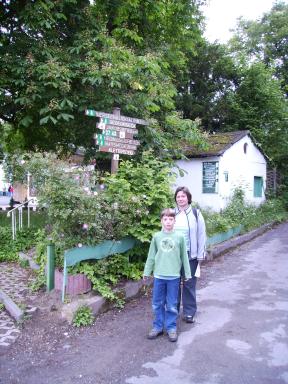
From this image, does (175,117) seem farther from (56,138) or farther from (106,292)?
(106,292)

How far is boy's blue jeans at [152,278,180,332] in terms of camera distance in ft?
14.4

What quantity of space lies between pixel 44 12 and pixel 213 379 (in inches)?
283

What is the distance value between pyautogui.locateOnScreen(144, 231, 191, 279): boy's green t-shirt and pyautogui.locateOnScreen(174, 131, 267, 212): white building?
10113 millimetres

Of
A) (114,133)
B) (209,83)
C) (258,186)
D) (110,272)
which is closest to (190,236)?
(110,272)

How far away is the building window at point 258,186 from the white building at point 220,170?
1.77 feet

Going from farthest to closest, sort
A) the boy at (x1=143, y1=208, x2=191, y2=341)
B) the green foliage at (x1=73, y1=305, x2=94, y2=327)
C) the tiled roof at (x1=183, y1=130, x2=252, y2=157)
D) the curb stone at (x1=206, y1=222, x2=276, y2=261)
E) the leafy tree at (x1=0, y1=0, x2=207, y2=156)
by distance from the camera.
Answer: the tiled roof at (x1=183, y1=130, x2=252, y2=157)
the curb stone at (x1=206, y1=222, x2=276, y2=261)
the leafy tree at (x1=0, y1=0, x2=207, y2=156)
the green foliage at (x1=73, y1=305, x2=94, y2=327)
the boy at (x1=143, y1=208, x2=191, y2=341)

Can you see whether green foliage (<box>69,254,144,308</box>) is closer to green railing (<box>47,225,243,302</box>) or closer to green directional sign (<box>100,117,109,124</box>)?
green railing (<box>47,225,243,302</box>)

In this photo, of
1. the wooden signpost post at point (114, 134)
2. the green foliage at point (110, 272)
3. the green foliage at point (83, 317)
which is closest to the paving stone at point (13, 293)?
the green foliage at point (83, 317)

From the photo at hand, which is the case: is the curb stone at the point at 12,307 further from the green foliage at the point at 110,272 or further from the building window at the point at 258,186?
the building window at the point at 258,186

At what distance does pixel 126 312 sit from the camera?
5195 millimetres

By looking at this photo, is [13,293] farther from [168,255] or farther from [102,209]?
[168,255]

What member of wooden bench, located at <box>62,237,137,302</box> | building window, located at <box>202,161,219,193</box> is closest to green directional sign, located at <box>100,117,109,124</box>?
wooden bench, located at <box>62,237,137,302</box>

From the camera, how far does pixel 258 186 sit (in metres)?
18.7

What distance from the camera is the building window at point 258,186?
18.3 metres
